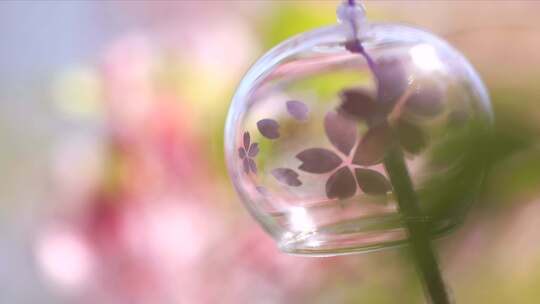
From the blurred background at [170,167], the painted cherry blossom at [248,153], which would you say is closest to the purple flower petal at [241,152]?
the painted cherry blossom at [248,153]

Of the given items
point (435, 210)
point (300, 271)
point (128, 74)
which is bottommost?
point (435, 210)

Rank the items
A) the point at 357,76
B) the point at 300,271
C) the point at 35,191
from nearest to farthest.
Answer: the point at 357,76
the point at 300,271
the point at 35,191

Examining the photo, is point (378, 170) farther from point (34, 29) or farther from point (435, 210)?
point (34, 29)

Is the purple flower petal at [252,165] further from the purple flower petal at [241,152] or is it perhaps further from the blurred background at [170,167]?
the blurred background at [170,167]

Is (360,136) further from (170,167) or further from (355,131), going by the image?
(170,167)

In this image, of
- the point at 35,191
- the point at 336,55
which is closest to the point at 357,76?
the point at 336,55

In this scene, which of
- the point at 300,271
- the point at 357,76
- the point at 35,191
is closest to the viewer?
the point at 357,76

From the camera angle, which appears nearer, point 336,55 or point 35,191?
point 336,55

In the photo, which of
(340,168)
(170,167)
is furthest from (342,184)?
(170,167)
